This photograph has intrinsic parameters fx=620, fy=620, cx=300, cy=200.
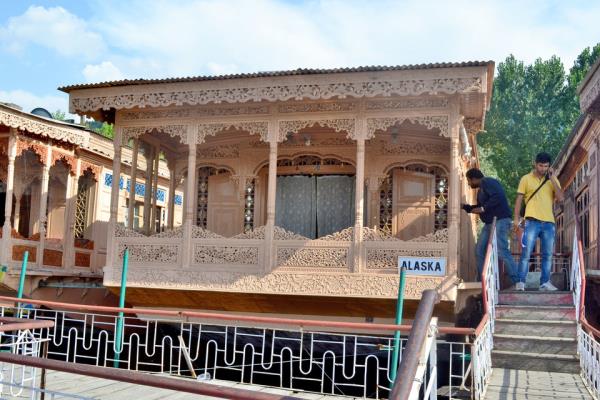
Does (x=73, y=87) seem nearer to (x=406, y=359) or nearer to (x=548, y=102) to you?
(x=406, y=359)

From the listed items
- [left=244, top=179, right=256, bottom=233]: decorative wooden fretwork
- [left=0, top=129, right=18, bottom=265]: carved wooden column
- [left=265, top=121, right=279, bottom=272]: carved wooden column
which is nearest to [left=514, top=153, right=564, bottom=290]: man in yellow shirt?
[left=265, top=121, right=279, bottom=272]: carved wooden column

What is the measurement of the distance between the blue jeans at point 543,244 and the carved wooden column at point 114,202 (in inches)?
272

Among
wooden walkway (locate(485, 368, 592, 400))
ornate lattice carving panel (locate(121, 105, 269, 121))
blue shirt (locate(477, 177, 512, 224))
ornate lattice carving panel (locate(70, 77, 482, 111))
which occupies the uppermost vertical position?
ornate lattice carving panel (locate(70, 77, 482, 111))

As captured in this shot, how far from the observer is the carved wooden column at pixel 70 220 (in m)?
14.6

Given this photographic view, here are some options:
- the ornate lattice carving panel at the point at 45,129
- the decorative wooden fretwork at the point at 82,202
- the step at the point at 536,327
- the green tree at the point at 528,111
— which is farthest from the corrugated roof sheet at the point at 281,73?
the green tree at the point at 528,111

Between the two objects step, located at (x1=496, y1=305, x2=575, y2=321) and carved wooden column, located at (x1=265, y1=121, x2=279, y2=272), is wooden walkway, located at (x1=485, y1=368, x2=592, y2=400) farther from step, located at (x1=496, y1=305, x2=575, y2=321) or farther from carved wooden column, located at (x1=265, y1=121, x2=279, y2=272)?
carved wooden column, located at (x1=265, y1=121, x2=279, y2=272)

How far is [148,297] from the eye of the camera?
11258 mm

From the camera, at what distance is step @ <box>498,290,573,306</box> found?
8.51 m

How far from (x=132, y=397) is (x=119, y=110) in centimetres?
679

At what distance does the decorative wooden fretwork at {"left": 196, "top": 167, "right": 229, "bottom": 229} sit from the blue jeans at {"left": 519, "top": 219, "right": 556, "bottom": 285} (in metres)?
6.99

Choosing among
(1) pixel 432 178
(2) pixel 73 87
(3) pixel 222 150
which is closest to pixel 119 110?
(2) pixel 73 87

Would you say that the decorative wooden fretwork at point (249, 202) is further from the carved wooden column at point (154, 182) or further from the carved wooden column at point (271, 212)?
the carved wooden column at point (271, 212)

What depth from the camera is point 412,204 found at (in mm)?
12414

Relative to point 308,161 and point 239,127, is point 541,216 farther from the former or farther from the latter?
point 308,161
